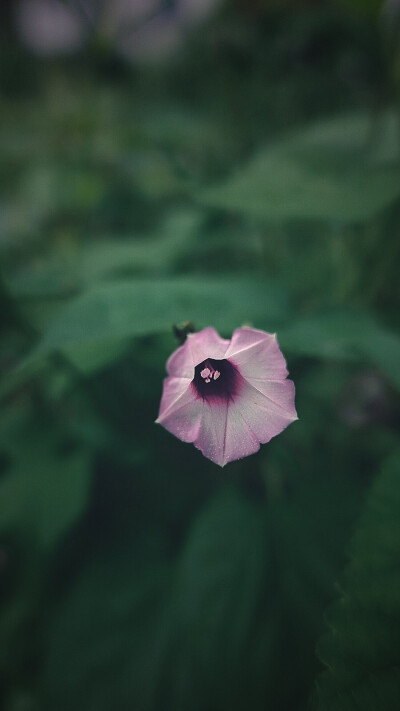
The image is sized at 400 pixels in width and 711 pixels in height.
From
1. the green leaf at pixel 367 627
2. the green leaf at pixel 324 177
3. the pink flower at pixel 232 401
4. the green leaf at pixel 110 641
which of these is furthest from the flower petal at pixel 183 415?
the green leaf at pixel 110 641

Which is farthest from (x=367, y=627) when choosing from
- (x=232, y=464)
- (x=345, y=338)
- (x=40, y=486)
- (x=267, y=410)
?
(x=40, y=486)

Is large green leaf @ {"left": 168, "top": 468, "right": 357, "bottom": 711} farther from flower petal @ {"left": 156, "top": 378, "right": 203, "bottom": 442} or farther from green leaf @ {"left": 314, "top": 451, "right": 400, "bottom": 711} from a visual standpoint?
flower petal @ {"left": 156, "top": 378, "right": 203, "bottom": 442}

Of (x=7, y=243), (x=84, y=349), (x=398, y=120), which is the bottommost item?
(x=84, y=349)

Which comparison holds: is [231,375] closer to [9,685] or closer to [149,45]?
[9,685]

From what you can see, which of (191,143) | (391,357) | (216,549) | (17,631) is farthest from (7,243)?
(391,357)

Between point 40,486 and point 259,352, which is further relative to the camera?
point 40,486

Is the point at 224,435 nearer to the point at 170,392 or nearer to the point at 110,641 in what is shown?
the point at 170,392
